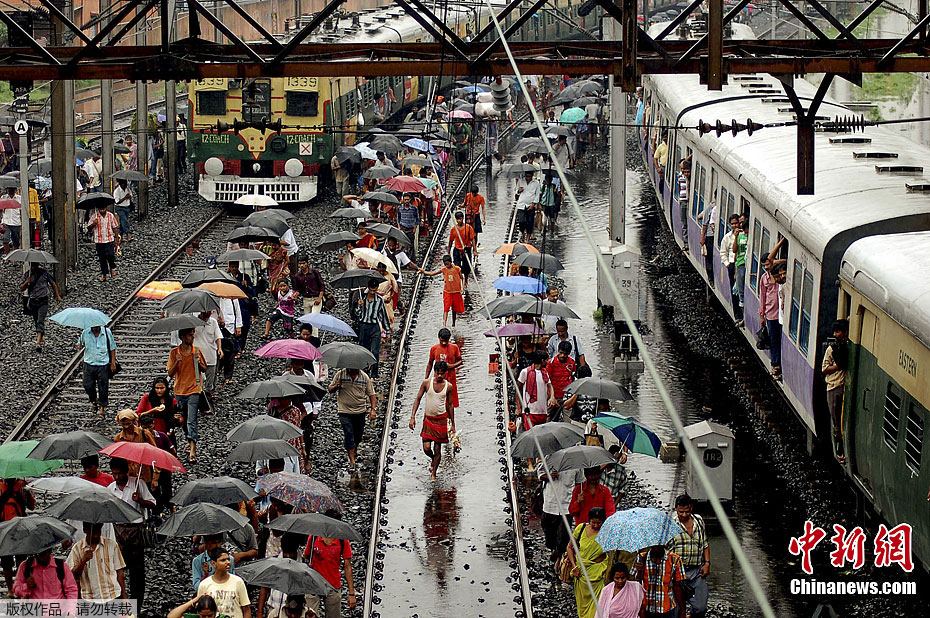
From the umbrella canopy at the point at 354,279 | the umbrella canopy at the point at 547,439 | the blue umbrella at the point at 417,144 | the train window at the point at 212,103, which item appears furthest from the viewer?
the train window at the point at 212,103

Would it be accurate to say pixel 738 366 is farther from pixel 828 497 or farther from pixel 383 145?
pixel 383 145

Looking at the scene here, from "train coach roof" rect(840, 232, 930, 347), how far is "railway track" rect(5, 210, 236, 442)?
861 cm

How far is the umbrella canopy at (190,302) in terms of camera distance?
1689 cm

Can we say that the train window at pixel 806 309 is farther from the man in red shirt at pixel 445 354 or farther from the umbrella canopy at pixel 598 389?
the man in red shirt at pixel 445 354

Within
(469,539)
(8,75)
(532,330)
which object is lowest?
(469,539)

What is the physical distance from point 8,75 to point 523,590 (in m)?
6.56

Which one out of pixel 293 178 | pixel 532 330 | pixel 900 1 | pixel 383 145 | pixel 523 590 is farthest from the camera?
pixel 900 1

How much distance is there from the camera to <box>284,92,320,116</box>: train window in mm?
32594

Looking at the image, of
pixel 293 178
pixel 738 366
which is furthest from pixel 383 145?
pixel 738 366

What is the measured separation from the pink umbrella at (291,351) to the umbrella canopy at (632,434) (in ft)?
10.6

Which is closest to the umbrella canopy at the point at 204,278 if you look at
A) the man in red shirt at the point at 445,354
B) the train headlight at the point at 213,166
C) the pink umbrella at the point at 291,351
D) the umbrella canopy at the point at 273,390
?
the pink umbrella at the point at 291,351

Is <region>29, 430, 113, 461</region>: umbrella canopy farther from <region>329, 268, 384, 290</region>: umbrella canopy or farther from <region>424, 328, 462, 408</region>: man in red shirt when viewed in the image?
<region>329, 268, 384, 290</region>: umbrella canopy

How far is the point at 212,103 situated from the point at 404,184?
28.9ft

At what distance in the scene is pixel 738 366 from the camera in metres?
20.6
